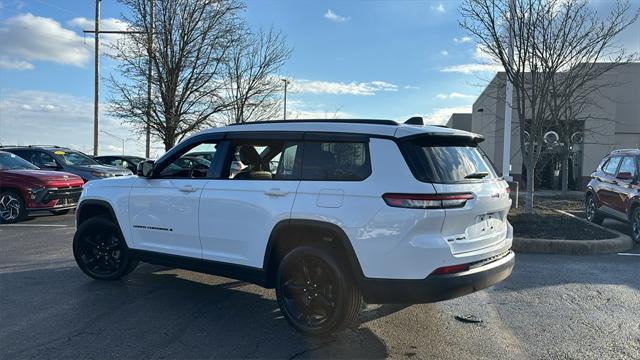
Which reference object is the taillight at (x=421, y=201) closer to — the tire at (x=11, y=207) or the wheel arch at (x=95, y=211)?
the wheel arch at (x=95, y=211)

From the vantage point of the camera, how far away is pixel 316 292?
4.60 metres

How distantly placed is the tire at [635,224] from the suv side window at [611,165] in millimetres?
1404

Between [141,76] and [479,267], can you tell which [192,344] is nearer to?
[479,267]

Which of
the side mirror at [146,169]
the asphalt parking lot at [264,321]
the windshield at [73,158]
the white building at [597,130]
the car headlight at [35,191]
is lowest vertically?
the asphalt parking lot at [264,321]

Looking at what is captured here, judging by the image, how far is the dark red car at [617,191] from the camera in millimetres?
9781

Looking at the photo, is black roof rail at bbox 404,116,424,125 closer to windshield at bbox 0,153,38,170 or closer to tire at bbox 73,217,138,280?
tire at bbox 73,217,138,280

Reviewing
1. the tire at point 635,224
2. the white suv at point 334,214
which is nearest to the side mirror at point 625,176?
the tire at point 635,224

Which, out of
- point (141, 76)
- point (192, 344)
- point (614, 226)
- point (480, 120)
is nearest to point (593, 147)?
point (480, 120)

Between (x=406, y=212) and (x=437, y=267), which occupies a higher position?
(x=406, y=212)

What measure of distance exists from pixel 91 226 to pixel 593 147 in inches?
949

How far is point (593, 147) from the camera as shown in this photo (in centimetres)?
2464

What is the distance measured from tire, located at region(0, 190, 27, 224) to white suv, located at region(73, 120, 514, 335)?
23.8 ft

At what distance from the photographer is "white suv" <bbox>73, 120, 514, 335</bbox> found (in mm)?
4086

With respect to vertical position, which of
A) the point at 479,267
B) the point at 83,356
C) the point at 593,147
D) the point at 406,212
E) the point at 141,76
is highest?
the point at 141,76
